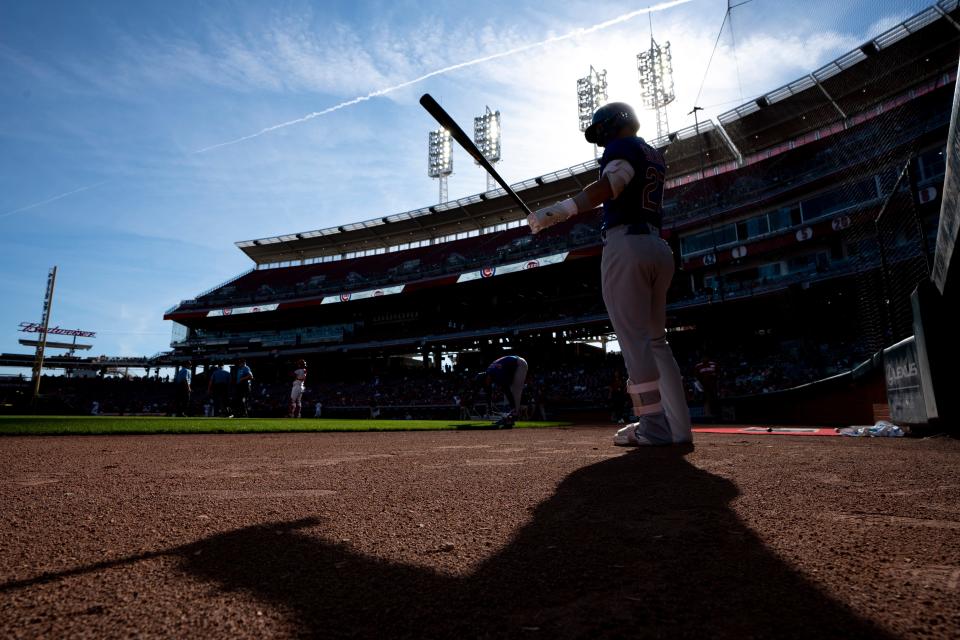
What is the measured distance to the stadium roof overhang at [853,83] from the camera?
15.9 meters

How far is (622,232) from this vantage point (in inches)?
157

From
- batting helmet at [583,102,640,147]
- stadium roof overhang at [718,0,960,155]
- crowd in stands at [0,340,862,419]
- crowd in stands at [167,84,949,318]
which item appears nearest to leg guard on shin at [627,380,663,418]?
batting helmet at [583,102,640,147]

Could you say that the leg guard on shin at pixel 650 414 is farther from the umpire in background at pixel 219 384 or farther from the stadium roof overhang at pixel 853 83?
the stadium roof overhang at pixel 853 83

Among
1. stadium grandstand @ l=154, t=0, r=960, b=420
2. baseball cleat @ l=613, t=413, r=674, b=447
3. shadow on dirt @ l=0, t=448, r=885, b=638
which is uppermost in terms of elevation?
stadium grandstand @ l=154, t=0, r=960, b=420

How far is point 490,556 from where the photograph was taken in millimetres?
1276

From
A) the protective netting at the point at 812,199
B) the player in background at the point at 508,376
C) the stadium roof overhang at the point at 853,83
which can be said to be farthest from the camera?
the protective netting at the point at 812,199

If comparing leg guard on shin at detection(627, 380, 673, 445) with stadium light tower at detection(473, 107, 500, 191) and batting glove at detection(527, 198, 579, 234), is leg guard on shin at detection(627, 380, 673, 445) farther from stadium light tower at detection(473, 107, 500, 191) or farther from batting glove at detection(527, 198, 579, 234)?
stadium light tower at detection(473, 107, 500, 191)

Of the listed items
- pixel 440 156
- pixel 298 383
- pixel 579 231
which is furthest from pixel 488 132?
pixel 298 383

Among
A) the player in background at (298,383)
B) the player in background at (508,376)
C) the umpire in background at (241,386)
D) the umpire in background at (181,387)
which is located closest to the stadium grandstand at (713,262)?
the player in background at (508,376)

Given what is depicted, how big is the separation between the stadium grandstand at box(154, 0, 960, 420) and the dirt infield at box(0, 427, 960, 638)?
16.8ft

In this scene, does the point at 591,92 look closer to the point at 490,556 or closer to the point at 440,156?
the point at 440,156

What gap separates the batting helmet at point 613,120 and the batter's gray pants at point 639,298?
2.94 ft

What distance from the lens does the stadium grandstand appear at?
16516 mm

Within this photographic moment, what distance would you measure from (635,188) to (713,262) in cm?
2456
